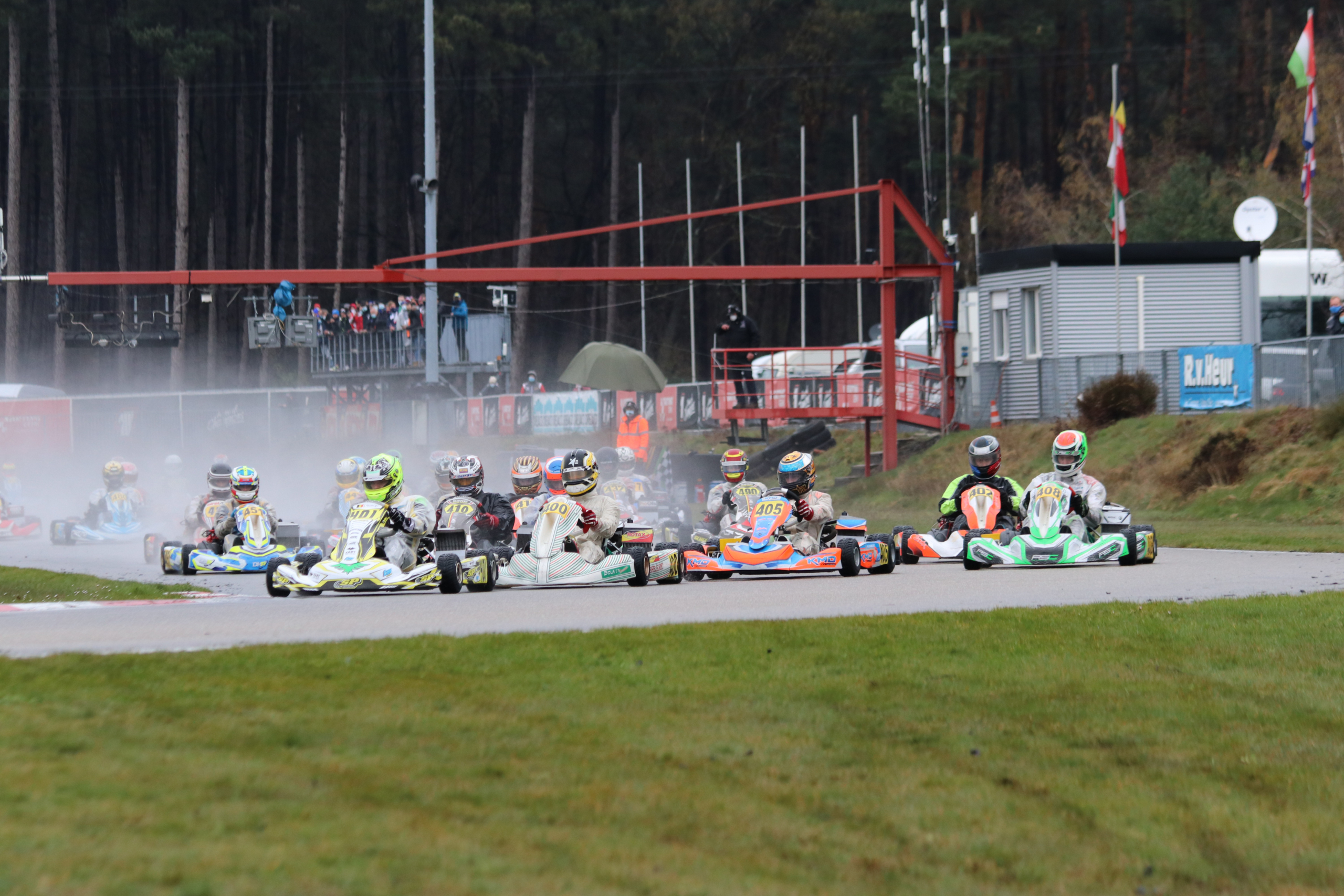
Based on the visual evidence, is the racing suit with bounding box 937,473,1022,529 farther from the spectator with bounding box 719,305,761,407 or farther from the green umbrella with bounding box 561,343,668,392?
the green umbrella with bounding box 561,343,668,392

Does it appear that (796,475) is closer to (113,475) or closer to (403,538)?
(403,538)

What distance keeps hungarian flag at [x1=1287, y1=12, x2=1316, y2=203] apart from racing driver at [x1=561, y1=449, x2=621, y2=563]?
16499 millimetres

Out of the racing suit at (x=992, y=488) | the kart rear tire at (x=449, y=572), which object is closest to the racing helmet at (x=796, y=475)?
the racing suit at (x=992, y=488)

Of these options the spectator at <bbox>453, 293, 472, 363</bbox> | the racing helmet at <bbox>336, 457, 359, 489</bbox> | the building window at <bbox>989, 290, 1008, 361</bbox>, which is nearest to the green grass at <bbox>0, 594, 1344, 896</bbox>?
the racing helmet at <bbox>336, 457, 359, 489</bbox>

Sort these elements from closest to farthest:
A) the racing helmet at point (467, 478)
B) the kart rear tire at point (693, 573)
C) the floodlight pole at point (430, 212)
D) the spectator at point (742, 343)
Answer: the kart rear tire at point (693, 573) < the racing helmet at point (467, 478) < the floodlight pole at point (430, 212) < the spectator at point (742, 343)

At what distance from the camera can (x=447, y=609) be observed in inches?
481

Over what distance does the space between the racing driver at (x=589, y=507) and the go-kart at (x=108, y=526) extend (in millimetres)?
15626

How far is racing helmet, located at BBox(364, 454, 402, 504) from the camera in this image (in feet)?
47.3

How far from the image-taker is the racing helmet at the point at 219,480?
72.7 feet

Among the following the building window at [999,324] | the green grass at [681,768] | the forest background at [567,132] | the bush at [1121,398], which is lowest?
the green grass at [681,768]

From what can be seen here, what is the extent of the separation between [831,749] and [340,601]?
7.22m

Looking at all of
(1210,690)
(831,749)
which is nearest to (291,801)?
(831,749)

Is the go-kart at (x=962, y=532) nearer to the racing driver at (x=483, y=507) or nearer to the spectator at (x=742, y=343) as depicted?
the racing driver at (x=483, y=507)

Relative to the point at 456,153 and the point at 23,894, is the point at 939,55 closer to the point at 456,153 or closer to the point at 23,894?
the point at 456,153
